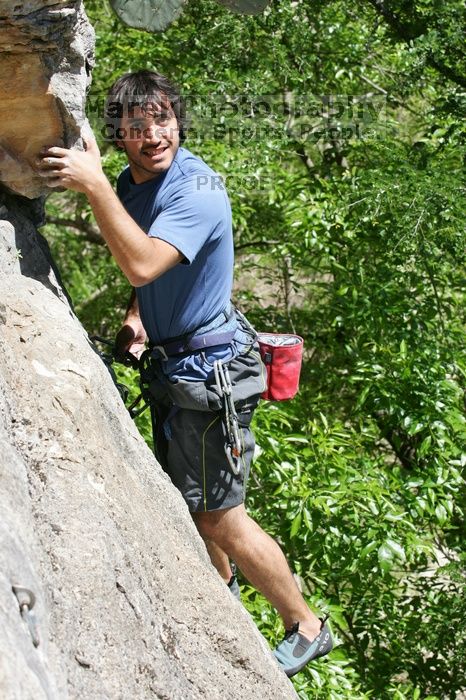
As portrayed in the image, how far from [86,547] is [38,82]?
142 cm

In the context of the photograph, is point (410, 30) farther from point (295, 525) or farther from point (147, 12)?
point (295, 525)

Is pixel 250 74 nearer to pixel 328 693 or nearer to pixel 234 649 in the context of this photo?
pixel 328 693

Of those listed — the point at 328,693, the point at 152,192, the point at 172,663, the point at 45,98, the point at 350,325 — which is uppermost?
the point at 45,98

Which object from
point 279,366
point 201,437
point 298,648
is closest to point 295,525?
point 298,648

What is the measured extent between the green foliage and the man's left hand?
6.34ft

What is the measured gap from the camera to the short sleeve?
3.37 m

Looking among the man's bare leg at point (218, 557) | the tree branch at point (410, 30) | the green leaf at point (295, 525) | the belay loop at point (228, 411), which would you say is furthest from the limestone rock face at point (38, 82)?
the tree branch at point (410, 30)

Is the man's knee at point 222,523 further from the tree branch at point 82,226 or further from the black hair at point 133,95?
the tree branch at point 82,226

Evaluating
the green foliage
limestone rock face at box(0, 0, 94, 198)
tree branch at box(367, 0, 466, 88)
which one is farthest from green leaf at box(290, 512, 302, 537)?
tree branch at box(367, 0, 466, 88)

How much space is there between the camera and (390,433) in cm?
634

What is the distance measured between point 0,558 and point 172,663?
0.73 meters

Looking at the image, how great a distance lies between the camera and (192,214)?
3.45 m

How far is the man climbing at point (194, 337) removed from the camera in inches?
139

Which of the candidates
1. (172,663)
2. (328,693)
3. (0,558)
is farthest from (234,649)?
(328,693)
